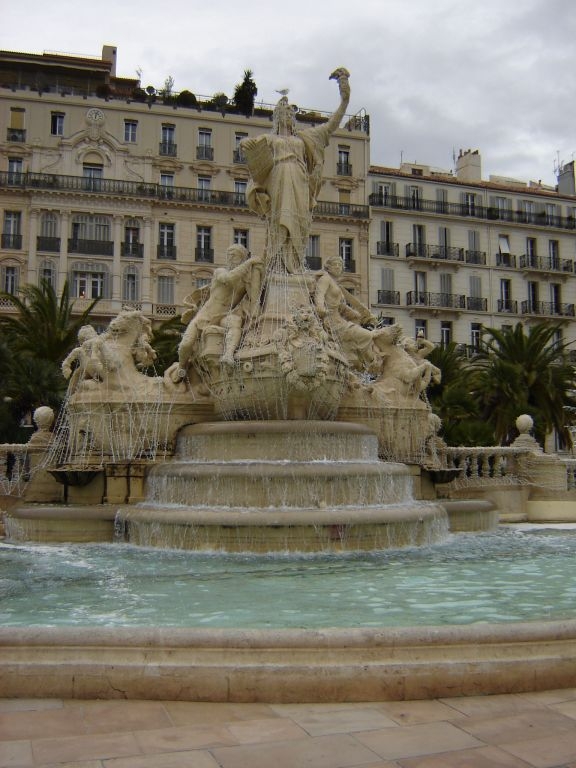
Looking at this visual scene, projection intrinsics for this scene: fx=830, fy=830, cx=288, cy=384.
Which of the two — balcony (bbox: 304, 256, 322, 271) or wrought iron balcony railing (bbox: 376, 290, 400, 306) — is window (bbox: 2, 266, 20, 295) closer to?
balcony (bbox: 304, 256, 322, 271)

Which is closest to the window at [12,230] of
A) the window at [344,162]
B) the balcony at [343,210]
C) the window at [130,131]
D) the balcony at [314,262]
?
the window at [130,131]

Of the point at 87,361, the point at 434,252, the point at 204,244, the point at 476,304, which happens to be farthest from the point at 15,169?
the point at 87,361

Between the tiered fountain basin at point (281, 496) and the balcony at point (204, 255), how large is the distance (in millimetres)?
35802

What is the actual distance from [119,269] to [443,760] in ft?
144

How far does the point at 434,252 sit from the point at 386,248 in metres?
3.26

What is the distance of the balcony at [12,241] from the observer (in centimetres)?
4525

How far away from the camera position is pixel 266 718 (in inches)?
164

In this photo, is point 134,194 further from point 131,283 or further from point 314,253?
point 314,253

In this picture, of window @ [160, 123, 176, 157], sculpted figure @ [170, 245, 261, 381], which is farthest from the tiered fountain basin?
window @ [160, 123, 176, 157]

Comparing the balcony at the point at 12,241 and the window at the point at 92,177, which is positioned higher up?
the window at the point at 92,177

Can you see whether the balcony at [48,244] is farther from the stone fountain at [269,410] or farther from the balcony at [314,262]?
the stone fountain at [269,410]

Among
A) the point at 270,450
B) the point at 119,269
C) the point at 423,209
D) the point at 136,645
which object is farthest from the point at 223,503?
the point at 423,209

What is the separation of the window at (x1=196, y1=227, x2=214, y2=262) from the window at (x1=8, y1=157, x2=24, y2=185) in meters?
10.2

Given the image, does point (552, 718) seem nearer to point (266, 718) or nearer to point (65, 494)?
point (266, 718)
